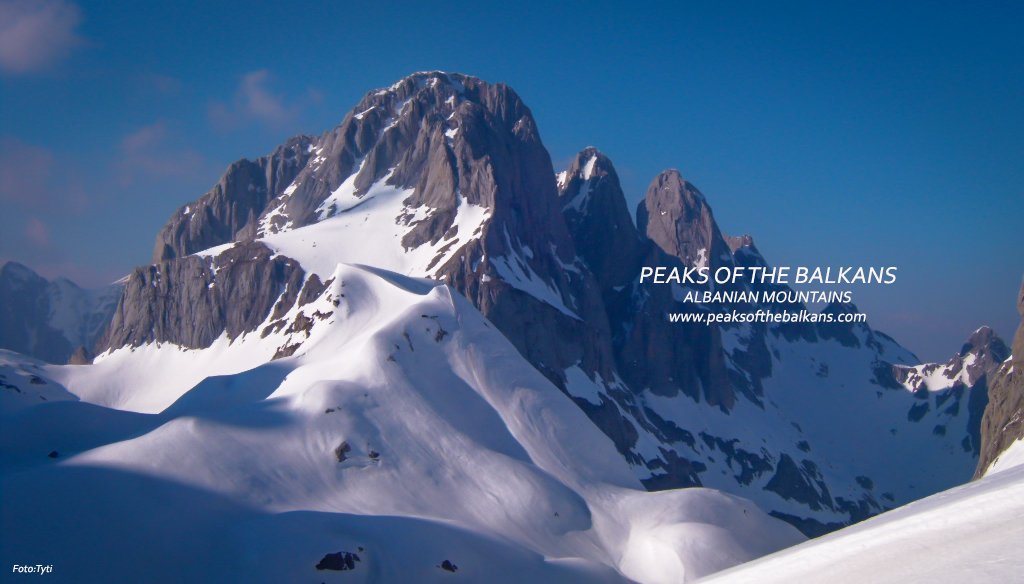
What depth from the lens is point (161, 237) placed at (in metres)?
190

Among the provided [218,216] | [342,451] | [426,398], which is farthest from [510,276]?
[218,216]

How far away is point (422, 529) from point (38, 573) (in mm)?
19541

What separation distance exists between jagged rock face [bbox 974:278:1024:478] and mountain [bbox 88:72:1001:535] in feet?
161

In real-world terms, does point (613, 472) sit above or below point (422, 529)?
above

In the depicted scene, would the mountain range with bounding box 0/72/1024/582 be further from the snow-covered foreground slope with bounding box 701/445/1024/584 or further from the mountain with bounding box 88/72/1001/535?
the snow-covered foreground slope with bounding box 701/445/1024/584

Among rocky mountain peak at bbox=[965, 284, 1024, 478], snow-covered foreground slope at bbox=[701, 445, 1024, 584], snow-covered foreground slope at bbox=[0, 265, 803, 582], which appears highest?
rocky mountain peak at bbox=[965, 284, 1024, 478]

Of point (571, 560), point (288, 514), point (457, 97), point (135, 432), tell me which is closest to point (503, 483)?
point (571, 560)

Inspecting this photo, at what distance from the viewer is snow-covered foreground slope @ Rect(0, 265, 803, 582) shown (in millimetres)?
39312

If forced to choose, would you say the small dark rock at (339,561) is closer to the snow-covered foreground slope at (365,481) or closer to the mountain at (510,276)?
the snow-covered foreground slope at (365,481)

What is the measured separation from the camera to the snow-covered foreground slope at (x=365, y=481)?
129ft

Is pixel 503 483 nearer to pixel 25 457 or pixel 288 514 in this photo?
pixel 288 514

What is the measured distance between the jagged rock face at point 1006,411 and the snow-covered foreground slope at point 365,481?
28.7 metres

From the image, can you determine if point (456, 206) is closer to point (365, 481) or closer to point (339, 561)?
point (365, 481)

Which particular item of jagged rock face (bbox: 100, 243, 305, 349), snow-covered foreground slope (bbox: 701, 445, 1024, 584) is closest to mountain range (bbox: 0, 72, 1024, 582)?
jagged rock face (bbox: 100, 243, 305, 349)
